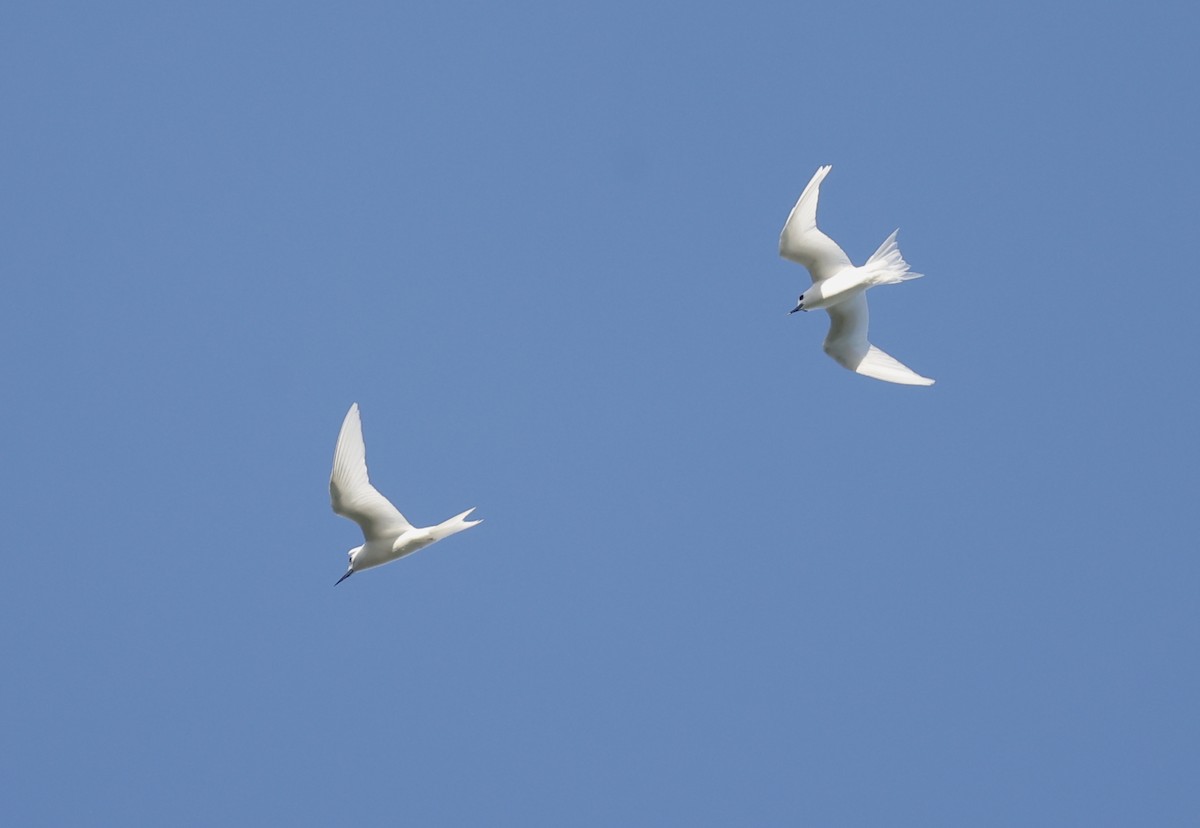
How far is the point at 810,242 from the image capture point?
2147 cm

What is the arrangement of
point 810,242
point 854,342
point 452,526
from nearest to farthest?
point 452,526, point 810,242, point 854,342

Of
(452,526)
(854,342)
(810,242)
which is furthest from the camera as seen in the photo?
(854,342)

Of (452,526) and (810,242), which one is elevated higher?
(810,242)

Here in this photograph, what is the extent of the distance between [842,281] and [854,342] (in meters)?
1.66

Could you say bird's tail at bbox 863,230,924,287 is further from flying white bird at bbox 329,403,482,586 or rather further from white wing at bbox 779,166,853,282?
flying white bird at bbox 329,403,482,586

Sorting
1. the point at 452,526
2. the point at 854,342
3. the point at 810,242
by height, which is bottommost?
the point at 452,526

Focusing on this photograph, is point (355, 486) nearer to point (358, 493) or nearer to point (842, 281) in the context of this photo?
point (358, 493)

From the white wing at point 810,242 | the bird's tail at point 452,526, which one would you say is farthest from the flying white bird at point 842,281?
the bird's tail at point 452,526

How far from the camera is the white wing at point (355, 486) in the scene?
2016 cm

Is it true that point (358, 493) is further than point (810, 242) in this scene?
No

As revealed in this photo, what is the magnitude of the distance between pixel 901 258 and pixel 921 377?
1.97 m

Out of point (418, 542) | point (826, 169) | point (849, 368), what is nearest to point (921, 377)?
point (849, 368)

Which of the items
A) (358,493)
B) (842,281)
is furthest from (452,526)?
(842,281)

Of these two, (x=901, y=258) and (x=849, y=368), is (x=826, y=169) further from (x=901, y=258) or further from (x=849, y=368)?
(x=849, y=368)
